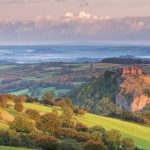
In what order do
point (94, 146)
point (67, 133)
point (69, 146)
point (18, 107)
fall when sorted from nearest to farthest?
point (69, 146) → point (94, 146) → point (67, 133) → point (18, 107)

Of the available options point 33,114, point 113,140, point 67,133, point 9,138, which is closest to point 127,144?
point 113,140

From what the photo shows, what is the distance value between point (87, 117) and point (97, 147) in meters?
52.1

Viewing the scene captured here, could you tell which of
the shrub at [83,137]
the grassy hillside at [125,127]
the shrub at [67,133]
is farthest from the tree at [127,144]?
the grassy hillside at [125,127]

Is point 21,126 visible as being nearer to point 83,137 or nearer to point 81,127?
point 83,137

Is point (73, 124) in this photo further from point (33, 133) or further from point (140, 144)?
point (33, 133)

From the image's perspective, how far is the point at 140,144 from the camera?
98.8m

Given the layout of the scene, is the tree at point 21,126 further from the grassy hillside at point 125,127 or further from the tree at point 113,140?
the grassy hillside at point 125,127

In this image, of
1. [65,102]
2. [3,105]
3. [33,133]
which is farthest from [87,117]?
[33,133]

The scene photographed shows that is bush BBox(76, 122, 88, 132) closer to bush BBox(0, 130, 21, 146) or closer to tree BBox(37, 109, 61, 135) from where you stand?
tree BBox(37, 109, 61, 135)

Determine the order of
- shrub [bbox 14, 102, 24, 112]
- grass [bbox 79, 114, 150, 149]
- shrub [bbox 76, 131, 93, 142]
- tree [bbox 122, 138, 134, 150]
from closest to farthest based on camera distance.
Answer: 1. shrub [bbox 76, 131, 93, 142]
2. tree [bbox 122, 138, 134, 150]
3. grass [bbox 79, 114, 150, 149]
4. shrub [bbox 14, 102, 24, 112]

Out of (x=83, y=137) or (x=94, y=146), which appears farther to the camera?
(x=83, y=137)

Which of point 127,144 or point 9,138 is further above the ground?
point 9,138

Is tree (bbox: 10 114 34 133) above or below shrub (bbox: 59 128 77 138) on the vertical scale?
above

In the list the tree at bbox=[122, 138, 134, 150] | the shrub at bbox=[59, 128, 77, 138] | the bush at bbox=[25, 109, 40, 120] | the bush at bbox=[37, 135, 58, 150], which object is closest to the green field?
the tree at bbox=[122, 138, 134, 150]
